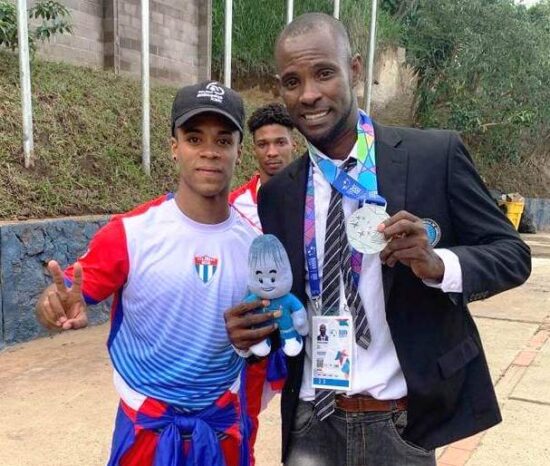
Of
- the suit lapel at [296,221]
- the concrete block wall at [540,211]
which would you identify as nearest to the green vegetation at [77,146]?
the suit lapel at [296,221]

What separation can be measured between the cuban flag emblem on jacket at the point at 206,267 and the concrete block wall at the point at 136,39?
760cm

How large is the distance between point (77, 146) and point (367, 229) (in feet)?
19.1

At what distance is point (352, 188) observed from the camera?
1.69 metres

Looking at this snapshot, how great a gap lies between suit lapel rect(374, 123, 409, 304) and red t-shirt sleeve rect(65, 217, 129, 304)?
0.82 m

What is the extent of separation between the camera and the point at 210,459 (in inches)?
75.5

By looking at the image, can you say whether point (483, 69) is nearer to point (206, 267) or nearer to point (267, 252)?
point (206, 267)

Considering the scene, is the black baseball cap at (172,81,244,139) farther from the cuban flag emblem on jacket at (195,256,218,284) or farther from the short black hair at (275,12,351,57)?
the cuban flag emblem on jacket at (195,256,218,284)

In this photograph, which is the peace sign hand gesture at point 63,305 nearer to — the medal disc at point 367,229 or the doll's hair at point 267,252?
the doll's hair at point 267,252

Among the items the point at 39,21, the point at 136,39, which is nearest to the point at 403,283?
the point at 39,21

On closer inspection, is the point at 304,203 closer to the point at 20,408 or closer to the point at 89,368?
the point at 20,408

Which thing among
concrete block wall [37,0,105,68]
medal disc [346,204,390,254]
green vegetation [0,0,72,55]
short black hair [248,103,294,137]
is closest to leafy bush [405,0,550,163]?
concrete block wall [37,0,105,68]

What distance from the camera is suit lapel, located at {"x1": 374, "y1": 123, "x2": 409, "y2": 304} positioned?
1.68m

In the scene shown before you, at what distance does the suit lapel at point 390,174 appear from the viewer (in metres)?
1.68

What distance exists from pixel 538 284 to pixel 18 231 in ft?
23.8
